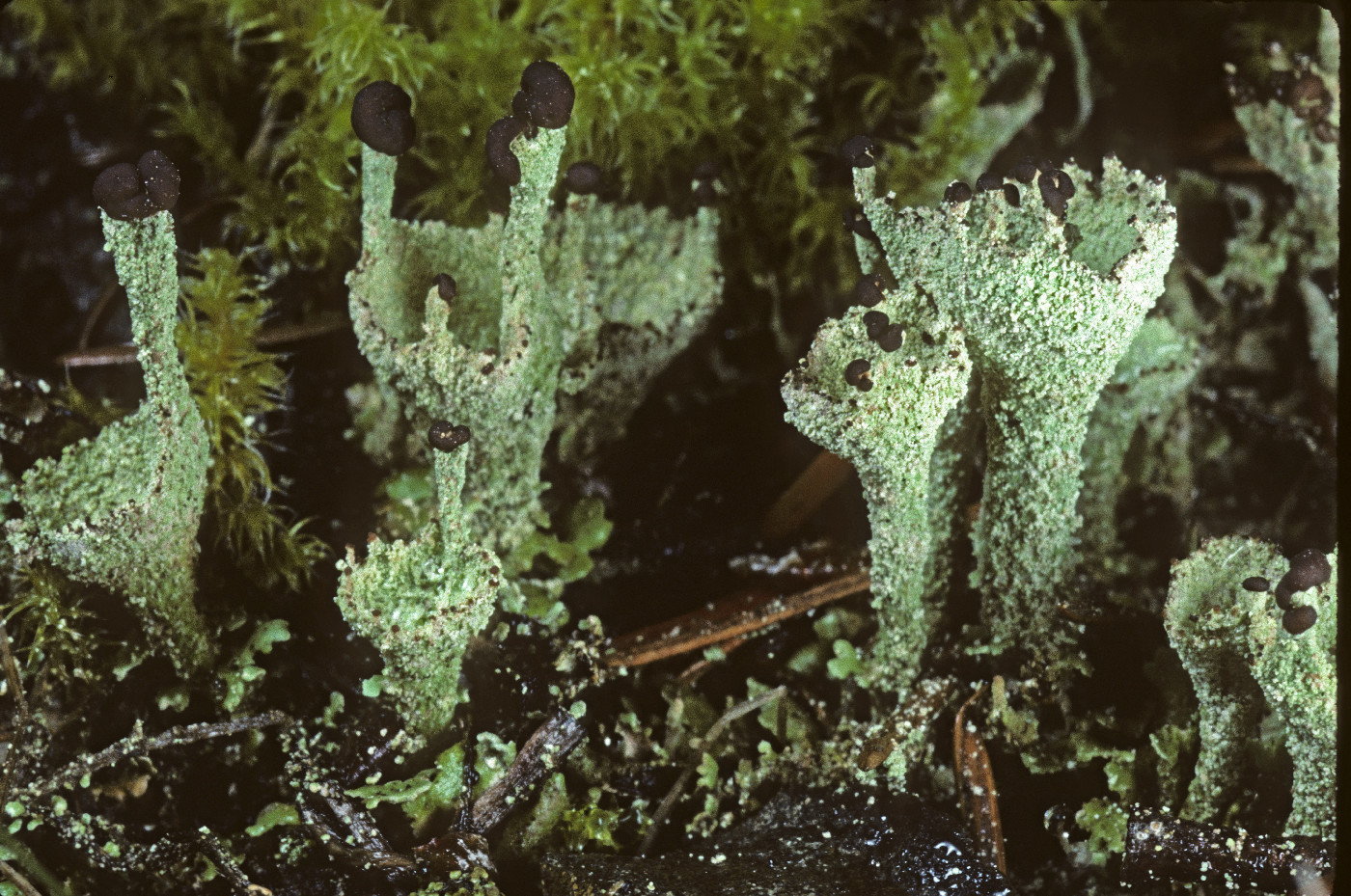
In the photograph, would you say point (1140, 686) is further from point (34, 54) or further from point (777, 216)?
point (34, 54)

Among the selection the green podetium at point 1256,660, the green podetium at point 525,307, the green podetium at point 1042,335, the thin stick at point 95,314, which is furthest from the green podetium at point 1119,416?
the thin stick at point 95,314

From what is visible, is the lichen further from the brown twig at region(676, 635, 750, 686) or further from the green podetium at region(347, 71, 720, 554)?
the brown twig at region(676, 635, 750, 686)

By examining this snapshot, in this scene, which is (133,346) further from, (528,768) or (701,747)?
(701,747)

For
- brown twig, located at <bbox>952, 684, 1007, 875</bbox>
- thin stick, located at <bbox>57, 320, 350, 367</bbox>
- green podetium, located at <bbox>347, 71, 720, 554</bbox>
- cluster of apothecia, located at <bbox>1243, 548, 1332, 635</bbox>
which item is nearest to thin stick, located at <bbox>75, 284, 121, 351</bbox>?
thin stick, located at <bbox>57, 320, 350, 367</bbox>

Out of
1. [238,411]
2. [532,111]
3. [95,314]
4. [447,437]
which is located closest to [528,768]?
[447,437]

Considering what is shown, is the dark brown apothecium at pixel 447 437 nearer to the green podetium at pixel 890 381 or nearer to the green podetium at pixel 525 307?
the green podetium at pixel 525 307

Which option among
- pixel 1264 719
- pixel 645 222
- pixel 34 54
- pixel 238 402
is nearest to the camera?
pixel 1264 719

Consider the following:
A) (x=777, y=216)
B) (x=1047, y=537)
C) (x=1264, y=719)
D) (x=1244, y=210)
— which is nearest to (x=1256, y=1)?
(x=1244, y=210)
